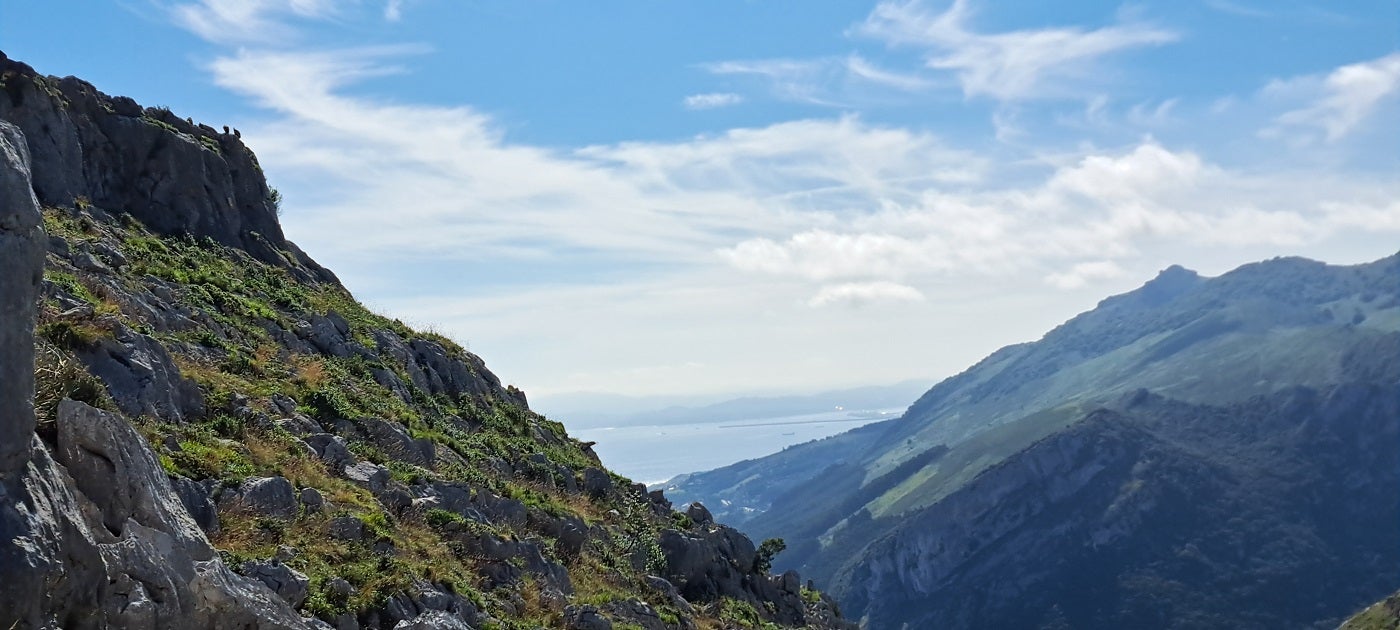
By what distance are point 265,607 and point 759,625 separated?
23.7 m

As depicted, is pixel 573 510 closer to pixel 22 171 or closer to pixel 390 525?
pixel 390 525

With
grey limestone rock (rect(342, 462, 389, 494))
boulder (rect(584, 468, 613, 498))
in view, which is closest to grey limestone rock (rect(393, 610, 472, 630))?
grey limestone rock (rect(342, 462, 389, 494))

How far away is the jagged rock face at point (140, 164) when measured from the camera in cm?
3325

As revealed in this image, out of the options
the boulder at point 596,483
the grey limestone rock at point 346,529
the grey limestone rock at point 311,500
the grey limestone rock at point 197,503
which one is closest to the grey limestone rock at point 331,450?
the grey limestone rock at point 311,500

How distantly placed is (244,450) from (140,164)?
23.4 m

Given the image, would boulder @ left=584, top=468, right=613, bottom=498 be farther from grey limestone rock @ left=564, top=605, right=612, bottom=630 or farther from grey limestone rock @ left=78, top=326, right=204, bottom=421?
grey limestone rock @ left=78, top=326, right=204, bottom=421

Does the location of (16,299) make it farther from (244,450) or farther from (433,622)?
(244,450)

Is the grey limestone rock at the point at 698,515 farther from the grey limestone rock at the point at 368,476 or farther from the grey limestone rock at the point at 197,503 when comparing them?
the grey limestone rock at the point at 197,503

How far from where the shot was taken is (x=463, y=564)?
22.2 metres

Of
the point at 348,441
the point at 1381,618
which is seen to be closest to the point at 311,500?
the point at 348,441

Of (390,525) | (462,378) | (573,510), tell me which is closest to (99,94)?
(462,378)

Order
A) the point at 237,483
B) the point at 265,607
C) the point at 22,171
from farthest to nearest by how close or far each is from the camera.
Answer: the point at 237,483
the point at 265,607
the point at 22,171

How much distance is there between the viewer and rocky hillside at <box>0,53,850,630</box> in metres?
11.6

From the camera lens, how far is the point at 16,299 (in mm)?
11055
